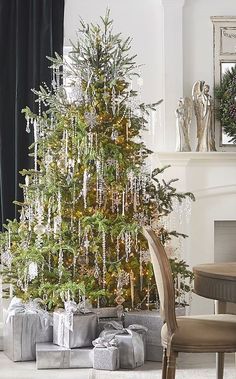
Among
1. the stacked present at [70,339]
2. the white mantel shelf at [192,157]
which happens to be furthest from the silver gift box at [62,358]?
the white mantel shelf at [192,157]

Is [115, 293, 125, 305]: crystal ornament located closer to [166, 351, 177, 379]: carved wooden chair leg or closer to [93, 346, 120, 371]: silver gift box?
[93, 346, 120, 371]: silver gift box

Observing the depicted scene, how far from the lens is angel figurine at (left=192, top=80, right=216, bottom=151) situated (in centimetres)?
711

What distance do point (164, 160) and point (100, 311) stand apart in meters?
1.70

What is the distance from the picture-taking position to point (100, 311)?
591cm

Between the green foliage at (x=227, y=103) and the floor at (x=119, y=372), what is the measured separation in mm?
2202

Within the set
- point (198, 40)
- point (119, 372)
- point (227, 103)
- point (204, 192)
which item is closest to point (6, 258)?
point (119, 372)

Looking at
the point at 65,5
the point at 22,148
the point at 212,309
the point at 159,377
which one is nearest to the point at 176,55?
the point at 65,5

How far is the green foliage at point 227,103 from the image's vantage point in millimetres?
7195

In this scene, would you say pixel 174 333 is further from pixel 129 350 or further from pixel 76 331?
pixel 76 331

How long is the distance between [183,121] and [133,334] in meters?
2.17

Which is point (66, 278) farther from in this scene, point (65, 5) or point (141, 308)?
point (65, 5)

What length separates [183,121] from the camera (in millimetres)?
7078

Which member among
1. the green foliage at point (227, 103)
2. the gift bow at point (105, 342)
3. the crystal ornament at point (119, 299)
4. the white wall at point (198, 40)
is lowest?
the gift bow at point (105, 342)

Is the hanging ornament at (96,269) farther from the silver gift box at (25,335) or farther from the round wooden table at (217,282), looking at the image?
the round wooden table at (217,282)
